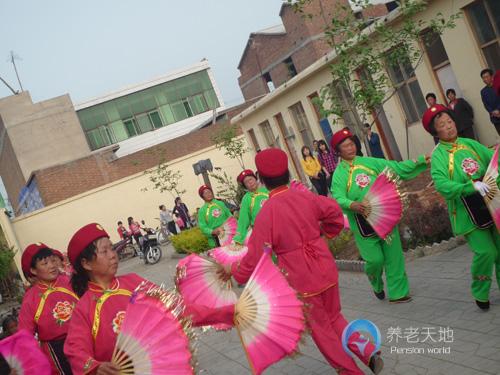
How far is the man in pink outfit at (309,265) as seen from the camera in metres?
4.20

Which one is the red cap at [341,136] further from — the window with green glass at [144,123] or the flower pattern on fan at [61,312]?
the window with green glass at [144,123]

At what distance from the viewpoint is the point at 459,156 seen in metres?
5.20

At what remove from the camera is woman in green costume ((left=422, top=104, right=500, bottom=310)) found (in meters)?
5.07

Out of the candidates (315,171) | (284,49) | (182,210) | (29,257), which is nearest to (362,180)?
(29,257)

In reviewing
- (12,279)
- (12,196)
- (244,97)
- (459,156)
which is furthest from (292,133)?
(12,196)

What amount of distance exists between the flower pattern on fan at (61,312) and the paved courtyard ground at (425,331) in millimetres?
1768

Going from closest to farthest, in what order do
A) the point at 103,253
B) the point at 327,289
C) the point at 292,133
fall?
1. the point at 103,253
2. the point at 327,289
3. the point at 292,133

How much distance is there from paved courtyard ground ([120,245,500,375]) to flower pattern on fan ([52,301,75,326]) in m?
1.77

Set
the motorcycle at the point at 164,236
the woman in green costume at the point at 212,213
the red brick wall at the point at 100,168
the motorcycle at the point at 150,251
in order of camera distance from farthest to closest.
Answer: the red brick wall at the point at 100,168, the motorcycle at the point at 164,236, the motorcycle at the point at 150,251, the woman in green costume at the point at 212,213

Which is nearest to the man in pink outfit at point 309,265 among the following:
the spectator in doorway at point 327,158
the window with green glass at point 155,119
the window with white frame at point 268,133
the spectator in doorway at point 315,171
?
the spectator in doorway at point 327,158

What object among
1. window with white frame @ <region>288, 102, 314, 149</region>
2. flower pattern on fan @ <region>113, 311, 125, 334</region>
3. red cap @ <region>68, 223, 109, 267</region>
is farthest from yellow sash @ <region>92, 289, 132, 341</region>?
window with white frame @ <region>288, 102, 314, 149</region>

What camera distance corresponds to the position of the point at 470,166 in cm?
516

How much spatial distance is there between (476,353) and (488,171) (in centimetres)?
143

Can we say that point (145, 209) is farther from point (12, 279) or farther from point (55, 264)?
point (55, 264)
